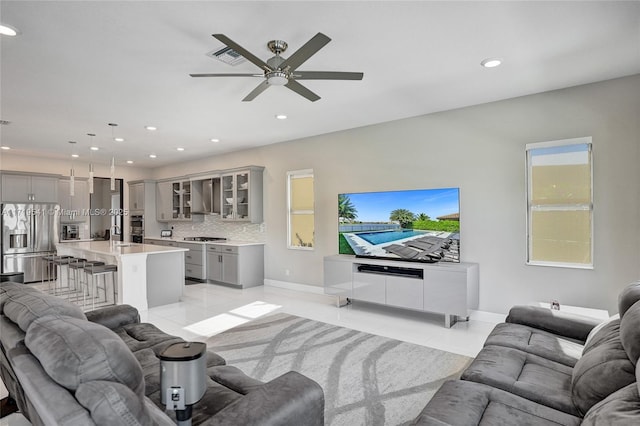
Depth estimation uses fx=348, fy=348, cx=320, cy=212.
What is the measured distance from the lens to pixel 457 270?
412cm

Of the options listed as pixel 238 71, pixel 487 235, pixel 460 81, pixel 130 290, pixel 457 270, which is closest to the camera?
pixel 238 71

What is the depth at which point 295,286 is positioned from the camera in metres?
6.45

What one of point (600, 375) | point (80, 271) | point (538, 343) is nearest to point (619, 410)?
point (600, 375)

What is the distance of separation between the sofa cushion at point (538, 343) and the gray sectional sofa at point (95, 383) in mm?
1515

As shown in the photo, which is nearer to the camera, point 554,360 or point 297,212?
point 554,360

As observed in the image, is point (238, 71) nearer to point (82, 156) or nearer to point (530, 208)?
point (530, 208)

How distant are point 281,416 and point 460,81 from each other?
354 cm

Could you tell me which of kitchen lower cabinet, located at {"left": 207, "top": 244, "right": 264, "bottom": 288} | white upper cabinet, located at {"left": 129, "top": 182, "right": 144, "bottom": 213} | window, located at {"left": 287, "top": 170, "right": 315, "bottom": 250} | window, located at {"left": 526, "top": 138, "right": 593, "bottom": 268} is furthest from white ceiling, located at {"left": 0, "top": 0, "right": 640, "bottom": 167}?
white upper cabinet, located at {"left": 129, "top": 182, "right": 144, "bottom": 213}

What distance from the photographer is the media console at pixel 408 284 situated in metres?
4.15

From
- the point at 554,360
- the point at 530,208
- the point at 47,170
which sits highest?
the point at 47,170

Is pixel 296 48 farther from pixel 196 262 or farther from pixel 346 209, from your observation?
pixel 196 262

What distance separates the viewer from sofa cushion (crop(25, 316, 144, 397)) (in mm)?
1137

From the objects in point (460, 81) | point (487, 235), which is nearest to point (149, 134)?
point (460, 81)

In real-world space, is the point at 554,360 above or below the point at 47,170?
below
